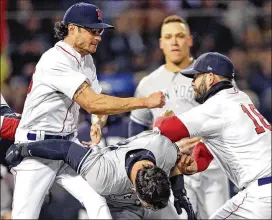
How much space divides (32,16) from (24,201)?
674cm

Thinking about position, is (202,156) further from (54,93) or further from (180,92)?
(54,93)

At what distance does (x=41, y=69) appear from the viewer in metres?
6.13

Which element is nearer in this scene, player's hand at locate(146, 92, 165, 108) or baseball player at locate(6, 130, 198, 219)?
baseball player at locate(6, 130, 198, 219)

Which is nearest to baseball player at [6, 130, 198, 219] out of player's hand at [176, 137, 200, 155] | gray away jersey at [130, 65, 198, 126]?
player's hand at [176, 137, 200, 155]

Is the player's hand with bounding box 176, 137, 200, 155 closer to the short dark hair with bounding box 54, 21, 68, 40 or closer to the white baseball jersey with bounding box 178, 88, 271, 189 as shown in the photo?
the white baseball jersey with bounding box 178, 88, 271, 189

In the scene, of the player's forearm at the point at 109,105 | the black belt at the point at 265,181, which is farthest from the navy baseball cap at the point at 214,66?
the black belt at the point at 265,181

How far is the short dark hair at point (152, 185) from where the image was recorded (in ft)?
18.5

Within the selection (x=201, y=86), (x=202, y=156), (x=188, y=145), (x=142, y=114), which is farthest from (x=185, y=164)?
(x=142, y=114)

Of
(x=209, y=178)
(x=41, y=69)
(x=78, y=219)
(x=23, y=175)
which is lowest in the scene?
(x=78, y=219)

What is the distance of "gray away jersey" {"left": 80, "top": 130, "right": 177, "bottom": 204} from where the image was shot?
19.4ft

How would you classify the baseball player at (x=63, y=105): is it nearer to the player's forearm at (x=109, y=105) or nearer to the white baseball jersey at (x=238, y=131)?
the player's forearm at (x=109, y=105)

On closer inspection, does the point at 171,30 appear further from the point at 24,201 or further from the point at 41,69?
the point at 24,201

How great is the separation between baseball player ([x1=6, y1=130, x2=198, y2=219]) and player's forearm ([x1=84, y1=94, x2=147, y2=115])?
0.28 meters

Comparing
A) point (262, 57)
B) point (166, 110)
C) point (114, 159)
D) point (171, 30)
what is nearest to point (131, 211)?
point (114, 159)
